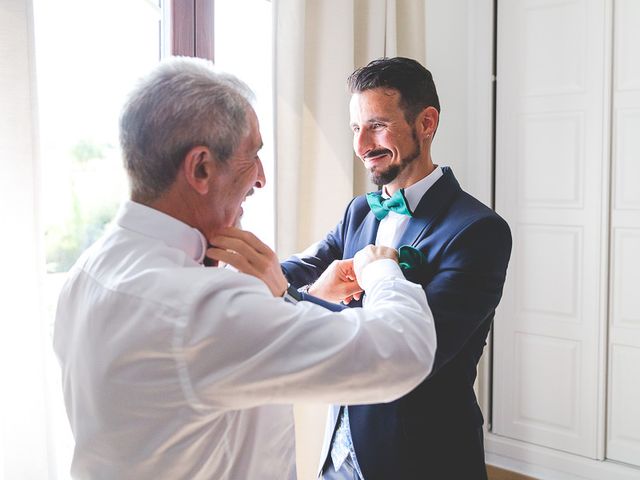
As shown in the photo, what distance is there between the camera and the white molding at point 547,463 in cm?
288

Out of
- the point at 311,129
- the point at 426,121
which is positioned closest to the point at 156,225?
the point at 426,121

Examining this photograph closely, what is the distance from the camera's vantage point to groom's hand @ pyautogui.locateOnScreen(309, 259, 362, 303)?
1.50m

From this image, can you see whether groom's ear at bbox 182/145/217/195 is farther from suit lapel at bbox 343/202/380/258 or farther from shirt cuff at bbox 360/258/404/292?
suit lapel at bbox 343/202/380/258

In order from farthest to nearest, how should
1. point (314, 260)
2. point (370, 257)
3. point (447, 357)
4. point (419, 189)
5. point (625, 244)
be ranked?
point (625, 244), point (314, 260), point (419, 189), point (447, 357), point (370, 257)

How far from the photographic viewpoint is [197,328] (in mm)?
860

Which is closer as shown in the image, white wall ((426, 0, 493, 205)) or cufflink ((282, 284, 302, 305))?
cufflink ((282, 284, 302, 305))

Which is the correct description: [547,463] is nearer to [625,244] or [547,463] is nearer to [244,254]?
[625,244]

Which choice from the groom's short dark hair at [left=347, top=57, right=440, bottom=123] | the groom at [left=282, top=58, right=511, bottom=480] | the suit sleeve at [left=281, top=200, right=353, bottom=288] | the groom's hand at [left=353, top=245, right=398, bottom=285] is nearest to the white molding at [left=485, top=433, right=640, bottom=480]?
the groom at [left=282, top=58, right=511, bottom=480]

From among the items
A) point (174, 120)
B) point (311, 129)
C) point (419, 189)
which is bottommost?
point (419, 189)

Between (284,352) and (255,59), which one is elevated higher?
(255,59)

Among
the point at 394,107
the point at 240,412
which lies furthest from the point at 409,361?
the point at 394,107

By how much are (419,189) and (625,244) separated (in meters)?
1.61

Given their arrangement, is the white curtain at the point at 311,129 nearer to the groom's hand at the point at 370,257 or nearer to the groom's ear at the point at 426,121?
the groom's ear at the point at 426,121

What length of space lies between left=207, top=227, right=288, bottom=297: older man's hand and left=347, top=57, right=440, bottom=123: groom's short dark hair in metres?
0.77
